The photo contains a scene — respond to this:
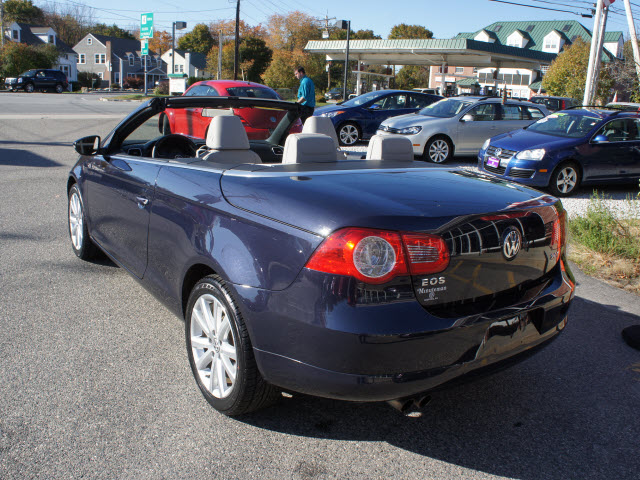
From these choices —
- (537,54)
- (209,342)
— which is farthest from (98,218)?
(537,54)

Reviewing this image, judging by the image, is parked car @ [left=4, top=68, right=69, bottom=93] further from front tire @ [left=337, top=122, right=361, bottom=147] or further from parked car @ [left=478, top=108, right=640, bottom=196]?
parked car @ [left=478, top=108, right=640, bottom=196]

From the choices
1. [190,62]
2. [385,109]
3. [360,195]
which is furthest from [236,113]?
[190,62]

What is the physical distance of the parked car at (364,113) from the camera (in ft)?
51.6

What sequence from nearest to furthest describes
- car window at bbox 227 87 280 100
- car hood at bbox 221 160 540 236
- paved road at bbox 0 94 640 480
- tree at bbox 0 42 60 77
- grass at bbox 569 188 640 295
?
1. car hood at bbox 221 160 540 236
2. paved road at bbox 0 94 640 480
3. grass at bbox 569 188 640 295
4. car window at bbox 227 87 280 100
5. tree at bbox 0 42 60 77

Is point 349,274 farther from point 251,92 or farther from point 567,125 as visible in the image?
point 251,92

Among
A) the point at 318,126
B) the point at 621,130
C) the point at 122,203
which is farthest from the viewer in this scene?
the point at 621,130

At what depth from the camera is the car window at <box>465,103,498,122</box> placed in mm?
14141

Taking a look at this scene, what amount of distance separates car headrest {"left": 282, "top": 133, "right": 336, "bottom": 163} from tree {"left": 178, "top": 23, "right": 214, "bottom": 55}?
106 m

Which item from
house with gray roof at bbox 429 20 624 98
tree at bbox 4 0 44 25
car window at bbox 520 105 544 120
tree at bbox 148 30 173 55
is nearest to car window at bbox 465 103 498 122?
car window at bbox 520 105 544 120

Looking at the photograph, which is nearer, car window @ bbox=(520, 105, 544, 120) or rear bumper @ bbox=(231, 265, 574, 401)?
rear bumper @ bbox=(231, 265, 574, 401)

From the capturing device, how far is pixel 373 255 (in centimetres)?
230

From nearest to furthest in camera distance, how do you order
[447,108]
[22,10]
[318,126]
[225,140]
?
[225,140] < [318,126] < [447,108] < [22,10]

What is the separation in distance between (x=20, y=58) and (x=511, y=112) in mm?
57089

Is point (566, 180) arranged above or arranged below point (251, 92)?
below
